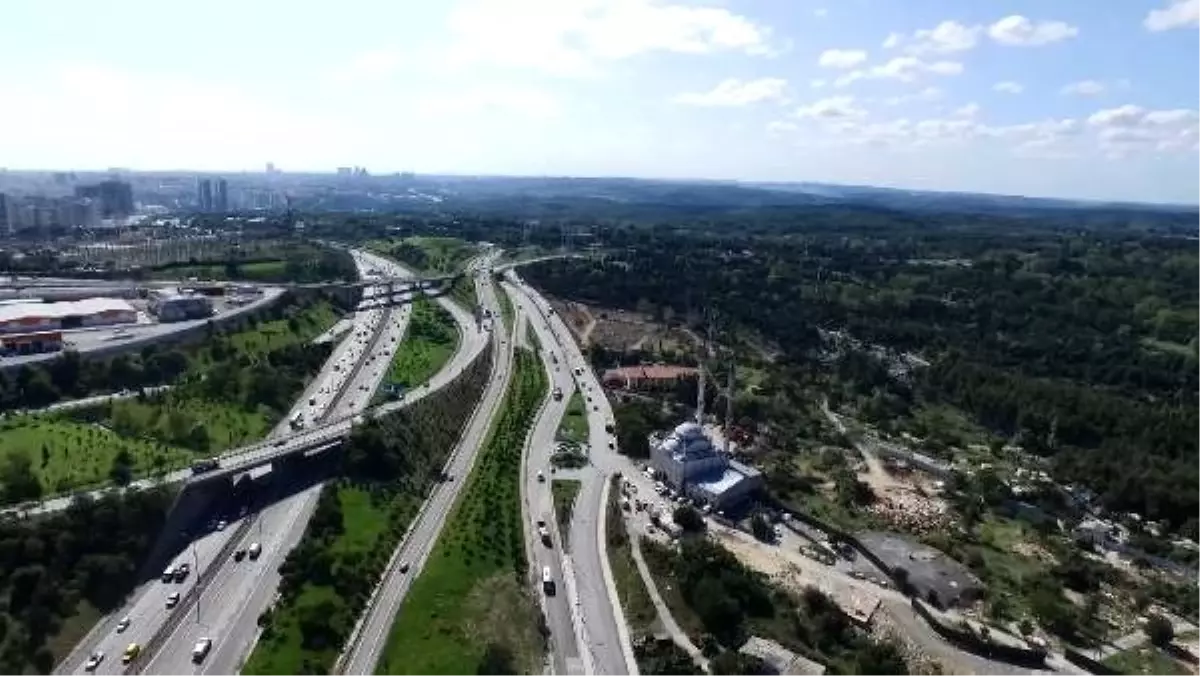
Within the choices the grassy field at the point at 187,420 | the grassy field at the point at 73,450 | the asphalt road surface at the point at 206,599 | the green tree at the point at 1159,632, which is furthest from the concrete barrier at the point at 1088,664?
the grassy field at the point at 187,420

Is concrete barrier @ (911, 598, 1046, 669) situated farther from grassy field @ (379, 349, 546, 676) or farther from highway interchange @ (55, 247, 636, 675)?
grassy field @ (379, 349, 546, 676)

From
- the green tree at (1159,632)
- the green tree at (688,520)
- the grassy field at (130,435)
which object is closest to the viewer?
the green tree at (1159,632)

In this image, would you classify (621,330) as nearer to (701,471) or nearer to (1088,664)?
(701,471)

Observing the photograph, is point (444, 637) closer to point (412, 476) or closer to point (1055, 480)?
point (412, 476)

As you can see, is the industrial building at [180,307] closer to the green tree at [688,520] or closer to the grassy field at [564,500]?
the grassy field at [564,500]

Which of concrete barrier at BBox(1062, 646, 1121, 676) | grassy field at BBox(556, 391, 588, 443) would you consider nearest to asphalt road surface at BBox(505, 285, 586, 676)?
grassy field at BBox(556, 391, 588, 443)
